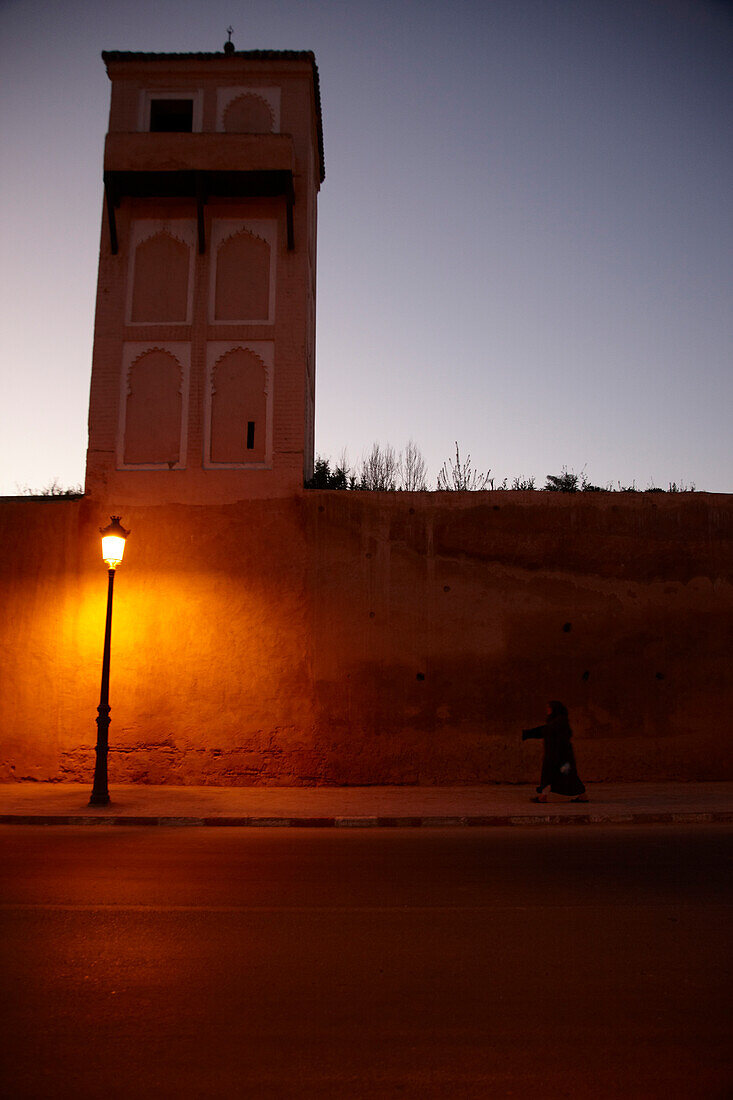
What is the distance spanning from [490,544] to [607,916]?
28.9 feet

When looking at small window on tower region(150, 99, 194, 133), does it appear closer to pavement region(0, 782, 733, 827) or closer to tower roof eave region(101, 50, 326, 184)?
tower roof eave region(101, 50, 326, 184)

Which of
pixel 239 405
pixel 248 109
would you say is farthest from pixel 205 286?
pixel 248 109

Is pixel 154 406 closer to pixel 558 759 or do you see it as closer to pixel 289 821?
pixel 289 821

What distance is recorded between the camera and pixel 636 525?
14094 mm

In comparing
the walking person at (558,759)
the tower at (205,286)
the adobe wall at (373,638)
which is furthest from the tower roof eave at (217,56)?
the walking person at (558,759)

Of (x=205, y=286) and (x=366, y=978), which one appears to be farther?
(x=205, y=286)

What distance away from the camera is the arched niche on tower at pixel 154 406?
48.5ft

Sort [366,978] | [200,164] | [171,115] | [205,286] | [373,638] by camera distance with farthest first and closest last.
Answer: [171,115], [205,286], [200,164], [373,638], [366,978]

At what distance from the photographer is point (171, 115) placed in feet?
54.2

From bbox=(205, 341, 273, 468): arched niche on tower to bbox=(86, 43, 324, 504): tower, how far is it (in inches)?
0.8

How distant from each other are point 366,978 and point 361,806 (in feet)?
22.9

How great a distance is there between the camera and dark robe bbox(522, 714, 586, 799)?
11.6 m

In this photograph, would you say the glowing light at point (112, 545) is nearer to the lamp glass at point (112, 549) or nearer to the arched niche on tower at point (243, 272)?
the lamp glass at point (112, 549)

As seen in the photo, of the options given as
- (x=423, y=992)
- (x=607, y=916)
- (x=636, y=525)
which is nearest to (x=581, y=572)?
(x=636, y=525)
